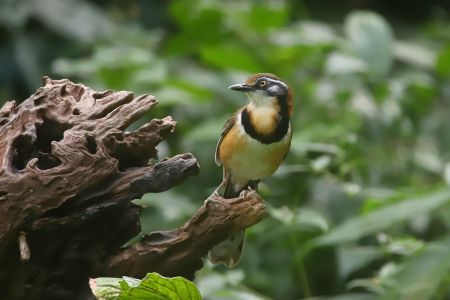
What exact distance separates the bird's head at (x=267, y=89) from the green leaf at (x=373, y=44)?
2488mm

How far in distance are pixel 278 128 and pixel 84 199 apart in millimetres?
785

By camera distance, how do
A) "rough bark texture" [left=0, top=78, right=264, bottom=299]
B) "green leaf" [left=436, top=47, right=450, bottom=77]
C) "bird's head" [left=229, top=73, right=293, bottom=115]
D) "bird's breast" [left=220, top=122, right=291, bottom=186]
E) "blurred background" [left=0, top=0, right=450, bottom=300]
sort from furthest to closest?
"green leaf" [left=436, top=47, right=450, bottom=77] < "blurred background" [left=0, top=0, right=450, bottom=300] < "bird's breast" [left=220, top=122, right=291, bottom=186] < "bird's head" [left=229, top=73, right=293, bottom=115] < "rough bark texture" [left=0, top=78, right=264, bottom=299]

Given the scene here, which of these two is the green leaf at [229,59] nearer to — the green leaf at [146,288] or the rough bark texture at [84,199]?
the rough bark texture at [84,199]

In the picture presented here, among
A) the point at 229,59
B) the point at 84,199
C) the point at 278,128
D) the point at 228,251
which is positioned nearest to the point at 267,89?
the point at 278,128

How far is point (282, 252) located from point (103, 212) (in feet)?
9.47

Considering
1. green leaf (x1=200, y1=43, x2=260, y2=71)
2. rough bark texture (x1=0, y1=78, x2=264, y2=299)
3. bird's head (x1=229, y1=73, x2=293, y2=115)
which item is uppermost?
green leaf (x1=200, y1=43, x2=260, y2=71)

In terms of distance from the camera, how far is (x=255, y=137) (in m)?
3.64

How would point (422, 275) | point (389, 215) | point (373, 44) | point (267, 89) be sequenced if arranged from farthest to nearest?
point (373, 44)
point (389, 215)
point (422, 275)
point (267, 89)

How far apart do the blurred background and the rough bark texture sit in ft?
3.73

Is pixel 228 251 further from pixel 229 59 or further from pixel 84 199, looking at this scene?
pixel 229 59

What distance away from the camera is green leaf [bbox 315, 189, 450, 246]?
4070 millimetres

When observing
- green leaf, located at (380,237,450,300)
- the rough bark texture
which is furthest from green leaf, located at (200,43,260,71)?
the rough bark texture

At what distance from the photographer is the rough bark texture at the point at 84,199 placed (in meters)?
3.04

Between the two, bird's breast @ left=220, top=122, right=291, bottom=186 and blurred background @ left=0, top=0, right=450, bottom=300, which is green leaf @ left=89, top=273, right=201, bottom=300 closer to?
bird's breast @ left=220, top=122, right=291, bottom=186
